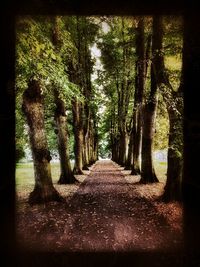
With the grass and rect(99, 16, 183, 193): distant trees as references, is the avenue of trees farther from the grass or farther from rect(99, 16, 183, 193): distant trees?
the grass

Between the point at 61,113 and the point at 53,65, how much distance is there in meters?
6.07

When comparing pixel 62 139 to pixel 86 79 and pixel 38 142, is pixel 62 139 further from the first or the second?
pixel 86 79

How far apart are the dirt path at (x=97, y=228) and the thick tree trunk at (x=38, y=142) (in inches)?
24.4

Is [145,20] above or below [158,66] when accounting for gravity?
above

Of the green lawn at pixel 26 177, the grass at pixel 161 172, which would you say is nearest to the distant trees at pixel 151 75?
the grass at pixel 161 172

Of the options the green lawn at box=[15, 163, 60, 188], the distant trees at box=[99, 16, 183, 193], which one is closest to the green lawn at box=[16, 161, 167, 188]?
the green lawn at box=[15, 163, 60, 188]

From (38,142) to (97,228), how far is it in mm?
4024

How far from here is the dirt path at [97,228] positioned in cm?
717

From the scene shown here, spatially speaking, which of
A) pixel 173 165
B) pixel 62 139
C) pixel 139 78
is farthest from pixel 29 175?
pixel 173 165

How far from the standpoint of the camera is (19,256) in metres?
6.66

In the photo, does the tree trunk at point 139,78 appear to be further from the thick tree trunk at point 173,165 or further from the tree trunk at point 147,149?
the thick tree trunk at point 173,165

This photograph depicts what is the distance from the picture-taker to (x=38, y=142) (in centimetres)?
1145
